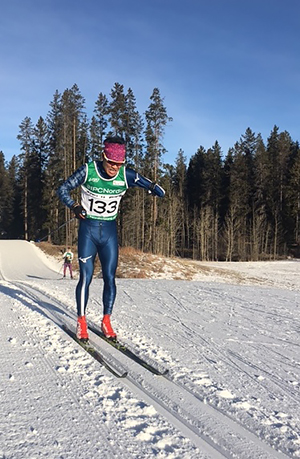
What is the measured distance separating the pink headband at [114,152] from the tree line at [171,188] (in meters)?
28.7

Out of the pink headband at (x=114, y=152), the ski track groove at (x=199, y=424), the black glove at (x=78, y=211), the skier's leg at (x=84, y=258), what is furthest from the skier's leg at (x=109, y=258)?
Answer: the ski track groove at (x=199, y=424)

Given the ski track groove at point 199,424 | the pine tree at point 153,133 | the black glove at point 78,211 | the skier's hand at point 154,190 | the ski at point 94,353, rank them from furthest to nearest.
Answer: the pine tree at point 153,133 < the skier's hand at point 154,190 < the black glove at point 78,211 < the ski at point 94,353 < the ski track groove at point 199,424

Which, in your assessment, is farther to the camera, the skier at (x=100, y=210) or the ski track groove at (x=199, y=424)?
the skier at (x=100, y=210)

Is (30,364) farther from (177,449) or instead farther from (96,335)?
(177,449)

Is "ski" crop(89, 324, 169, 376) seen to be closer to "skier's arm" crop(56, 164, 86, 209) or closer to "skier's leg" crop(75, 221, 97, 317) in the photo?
"skier's leg" crop(75, 221, 97, 317)

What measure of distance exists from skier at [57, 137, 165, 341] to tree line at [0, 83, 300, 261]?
93.4 ft

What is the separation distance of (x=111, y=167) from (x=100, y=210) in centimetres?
56

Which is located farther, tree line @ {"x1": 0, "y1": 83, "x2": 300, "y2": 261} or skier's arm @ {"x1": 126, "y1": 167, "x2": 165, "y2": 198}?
tree line @ {"x1": 0, "y1": 83, "x2": 300, "y2": 261}

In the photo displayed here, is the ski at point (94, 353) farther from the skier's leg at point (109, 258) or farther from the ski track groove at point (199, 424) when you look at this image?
the skier's leg at point (109, 258)

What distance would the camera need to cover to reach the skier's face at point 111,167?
14.2ft

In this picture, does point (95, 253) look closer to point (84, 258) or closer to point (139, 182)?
point (84, 258)

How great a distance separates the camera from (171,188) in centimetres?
5088

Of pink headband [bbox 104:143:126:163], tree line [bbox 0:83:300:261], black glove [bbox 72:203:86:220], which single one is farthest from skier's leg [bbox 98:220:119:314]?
tree line [bbox 0:83:300:261]

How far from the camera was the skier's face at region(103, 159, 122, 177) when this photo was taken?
4.32 meters
